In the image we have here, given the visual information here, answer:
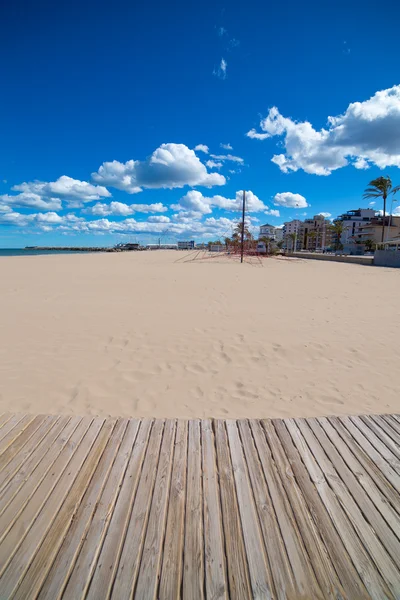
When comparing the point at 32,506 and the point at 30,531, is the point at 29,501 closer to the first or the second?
the point at 32,506

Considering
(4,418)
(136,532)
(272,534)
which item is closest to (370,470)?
(272,534)

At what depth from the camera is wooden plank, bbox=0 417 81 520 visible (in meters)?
1.94

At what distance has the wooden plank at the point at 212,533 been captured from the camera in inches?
58.4

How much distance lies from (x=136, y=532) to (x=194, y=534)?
1.25ft

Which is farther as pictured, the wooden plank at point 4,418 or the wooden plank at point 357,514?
the wooden plank at point 4,418

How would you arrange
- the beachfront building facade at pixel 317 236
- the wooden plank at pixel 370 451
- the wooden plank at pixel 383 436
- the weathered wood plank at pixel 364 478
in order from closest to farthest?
1. the weathered wood plank at pixel 364 478
2. the wooden plank at pixel 370 451
3. the wooden plank at pixel 383 436
4. the beachfront building facade at pixel 317 236

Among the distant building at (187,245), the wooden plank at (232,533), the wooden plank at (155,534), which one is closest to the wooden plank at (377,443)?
the wooden plank at (232,533)

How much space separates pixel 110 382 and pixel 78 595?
2905mm

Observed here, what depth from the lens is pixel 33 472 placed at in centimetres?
222

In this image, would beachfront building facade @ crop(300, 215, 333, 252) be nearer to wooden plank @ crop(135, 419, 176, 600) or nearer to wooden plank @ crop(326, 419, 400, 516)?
wooden plank @ crop(326, 419, 400, 516)

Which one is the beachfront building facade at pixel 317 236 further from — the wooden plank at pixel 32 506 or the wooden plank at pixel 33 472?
the wooden plank at pixel 32 506

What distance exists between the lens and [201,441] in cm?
263

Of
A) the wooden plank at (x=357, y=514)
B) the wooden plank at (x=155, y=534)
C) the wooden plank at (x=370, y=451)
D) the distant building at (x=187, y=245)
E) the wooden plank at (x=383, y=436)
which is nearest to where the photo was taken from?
the wooden plank at (x=155, y=534)

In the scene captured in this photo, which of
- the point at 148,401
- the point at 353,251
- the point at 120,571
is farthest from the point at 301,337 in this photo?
the point at 353,251
